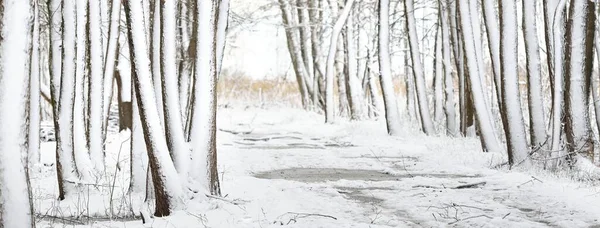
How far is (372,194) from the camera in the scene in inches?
248

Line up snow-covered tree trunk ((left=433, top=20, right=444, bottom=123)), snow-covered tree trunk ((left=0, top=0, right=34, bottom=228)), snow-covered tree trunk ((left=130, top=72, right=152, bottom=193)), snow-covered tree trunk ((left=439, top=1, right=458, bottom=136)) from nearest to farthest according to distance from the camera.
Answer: snow-covered tree trunk ((left=0, top=0, right=34, bottom=228)) → snow-covered tree trunk ((left=130, top=72, right=152, bottom=193)) → snow-covered tree trunk ((left=439, top=1, right=458, bottom=136)) → snow-covered tree trunk ((left=433, top=20, right=444, bottom=123))

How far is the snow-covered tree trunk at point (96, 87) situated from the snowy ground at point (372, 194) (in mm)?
372

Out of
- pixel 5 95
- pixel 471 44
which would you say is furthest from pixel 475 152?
A: pixel 5 95

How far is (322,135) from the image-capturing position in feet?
48.2

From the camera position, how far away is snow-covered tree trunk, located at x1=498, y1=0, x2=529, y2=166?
7.73 meters

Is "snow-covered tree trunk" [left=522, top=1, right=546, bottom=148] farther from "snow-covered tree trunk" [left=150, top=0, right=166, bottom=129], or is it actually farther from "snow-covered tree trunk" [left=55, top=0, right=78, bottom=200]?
"snow-covered tree trunk" [left=55, top=0, right=78, bottom=200]

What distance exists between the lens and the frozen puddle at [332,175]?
757 centimetres

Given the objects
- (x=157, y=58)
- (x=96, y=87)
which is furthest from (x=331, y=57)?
(x=157, y=58)

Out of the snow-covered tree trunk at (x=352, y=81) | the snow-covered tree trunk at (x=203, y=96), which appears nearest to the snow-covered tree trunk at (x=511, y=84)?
the snow-covered tree trunk at (x=203, y=96)

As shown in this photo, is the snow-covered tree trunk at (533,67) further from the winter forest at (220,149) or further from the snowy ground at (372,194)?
the snowy ground at (372,194)

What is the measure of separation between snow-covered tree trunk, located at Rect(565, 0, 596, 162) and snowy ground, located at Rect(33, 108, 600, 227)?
2.46 feet

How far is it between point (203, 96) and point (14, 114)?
1.93 metres

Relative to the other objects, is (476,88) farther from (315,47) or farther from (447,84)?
(315,47)

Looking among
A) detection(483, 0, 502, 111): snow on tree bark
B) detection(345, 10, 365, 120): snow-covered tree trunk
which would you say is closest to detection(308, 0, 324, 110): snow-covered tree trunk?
detection(345, 10, 365, 120): snow-covered tree trunk
